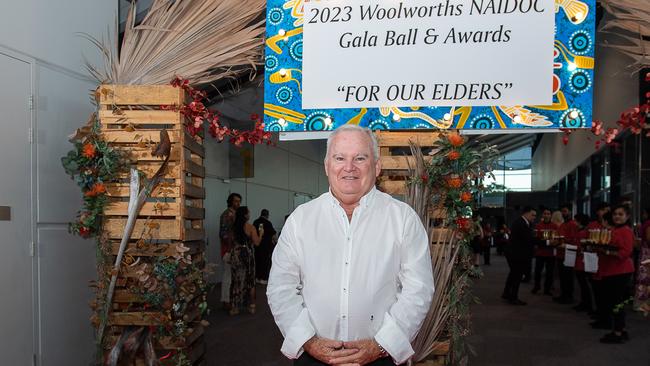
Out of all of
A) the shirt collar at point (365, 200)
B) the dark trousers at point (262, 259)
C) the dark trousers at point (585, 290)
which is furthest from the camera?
the dark trousers at point (262, 259)

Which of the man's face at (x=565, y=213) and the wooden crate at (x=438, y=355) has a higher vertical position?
the man's face at (x=565, y=213)

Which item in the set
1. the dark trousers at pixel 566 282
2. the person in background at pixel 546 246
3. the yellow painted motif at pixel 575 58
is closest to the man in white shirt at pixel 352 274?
the yellow painted motif at pixel 575 58

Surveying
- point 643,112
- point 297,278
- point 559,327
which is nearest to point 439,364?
point 297,278

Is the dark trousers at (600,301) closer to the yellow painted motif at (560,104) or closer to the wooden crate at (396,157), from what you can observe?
the yellow painted motif at (560,104)

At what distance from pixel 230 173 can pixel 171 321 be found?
22.0ft

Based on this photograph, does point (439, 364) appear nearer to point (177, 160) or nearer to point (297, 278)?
point (297, 278)

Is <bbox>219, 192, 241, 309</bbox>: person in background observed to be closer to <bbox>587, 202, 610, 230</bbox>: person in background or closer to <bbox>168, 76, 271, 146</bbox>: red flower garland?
<bbox>168, 76, 271, 146</bbox>: red flower garland

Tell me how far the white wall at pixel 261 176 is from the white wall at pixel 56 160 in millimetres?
2258

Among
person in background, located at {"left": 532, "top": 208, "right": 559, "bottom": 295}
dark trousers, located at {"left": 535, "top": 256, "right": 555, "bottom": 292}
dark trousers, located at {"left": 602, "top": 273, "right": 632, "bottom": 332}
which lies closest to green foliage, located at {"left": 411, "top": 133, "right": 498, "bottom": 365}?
dark trousers, located at {"left": 602, "top": 273, "right": 632, "bottom": 332}

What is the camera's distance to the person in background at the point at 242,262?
6117 millimetres

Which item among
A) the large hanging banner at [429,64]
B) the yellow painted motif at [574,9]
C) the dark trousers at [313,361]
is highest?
the yellow painted motif at [574,9]

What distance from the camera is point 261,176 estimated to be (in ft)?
35.6

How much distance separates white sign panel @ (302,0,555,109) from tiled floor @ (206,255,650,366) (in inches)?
93.3

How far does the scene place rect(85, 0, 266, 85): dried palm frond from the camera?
2.82 meters
